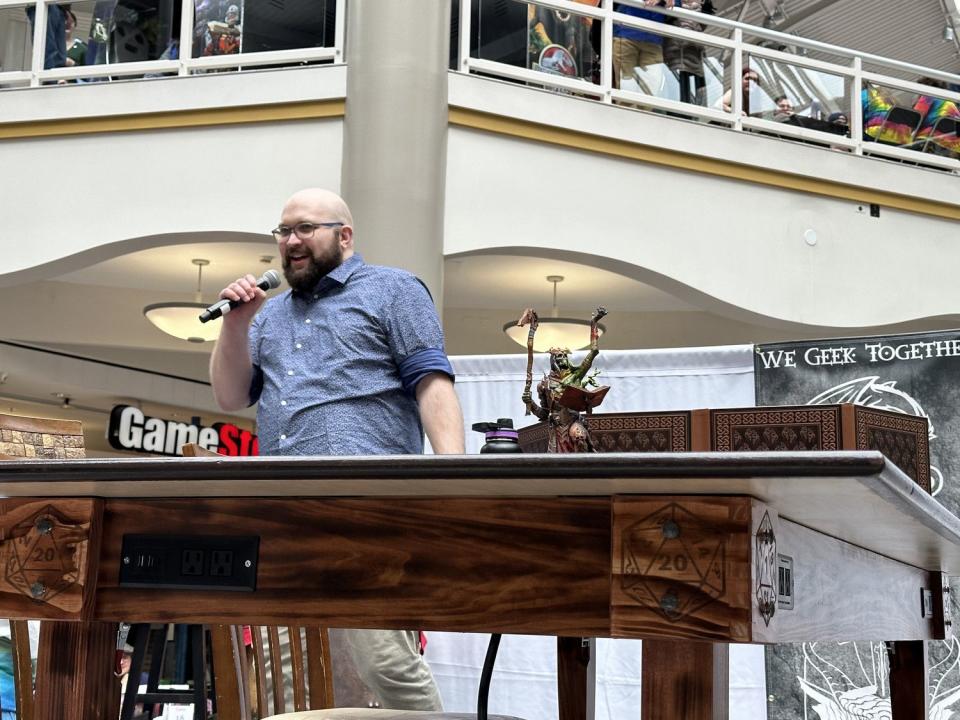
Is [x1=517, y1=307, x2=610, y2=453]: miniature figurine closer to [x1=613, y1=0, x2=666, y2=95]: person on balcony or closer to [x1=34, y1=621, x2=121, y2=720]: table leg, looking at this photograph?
[x1=34, y1=621, x2=121, y2=720]: table leg

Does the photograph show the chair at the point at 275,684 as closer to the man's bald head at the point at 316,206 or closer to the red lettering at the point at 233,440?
the man's bald head at the point at 316,206

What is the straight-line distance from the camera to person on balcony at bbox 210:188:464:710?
236 cm

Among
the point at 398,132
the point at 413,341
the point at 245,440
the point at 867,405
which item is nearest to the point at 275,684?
the point at 413,341

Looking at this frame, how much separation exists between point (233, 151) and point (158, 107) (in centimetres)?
50

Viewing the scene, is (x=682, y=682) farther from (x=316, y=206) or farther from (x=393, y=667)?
(x=316, y=206)

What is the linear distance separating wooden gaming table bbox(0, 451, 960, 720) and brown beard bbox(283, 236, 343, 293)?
1.21 meters

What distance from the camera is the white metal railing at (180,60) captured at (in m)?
6.75

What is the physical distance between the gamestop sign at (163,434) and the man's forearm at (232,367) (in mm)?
8343

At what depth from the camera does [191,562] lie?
1.31 metres

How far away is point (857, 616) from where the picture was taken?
5.00 ft

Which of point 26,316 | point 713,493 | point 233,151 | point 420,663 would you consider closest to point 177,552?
point 713,493

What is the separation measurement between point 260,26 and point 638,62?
226 cm

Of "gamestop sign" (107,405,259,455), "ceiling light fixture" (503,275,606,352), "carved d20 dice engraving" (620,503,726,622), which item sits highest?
"ceiling light fixture" (503,275,606,352)

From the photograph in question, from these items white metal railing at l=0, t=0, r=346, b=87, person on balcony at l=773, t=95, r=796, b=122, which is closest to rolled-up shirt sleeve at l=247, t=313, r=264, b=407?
white metal railing at l=0, t=0, r=346, b=87
